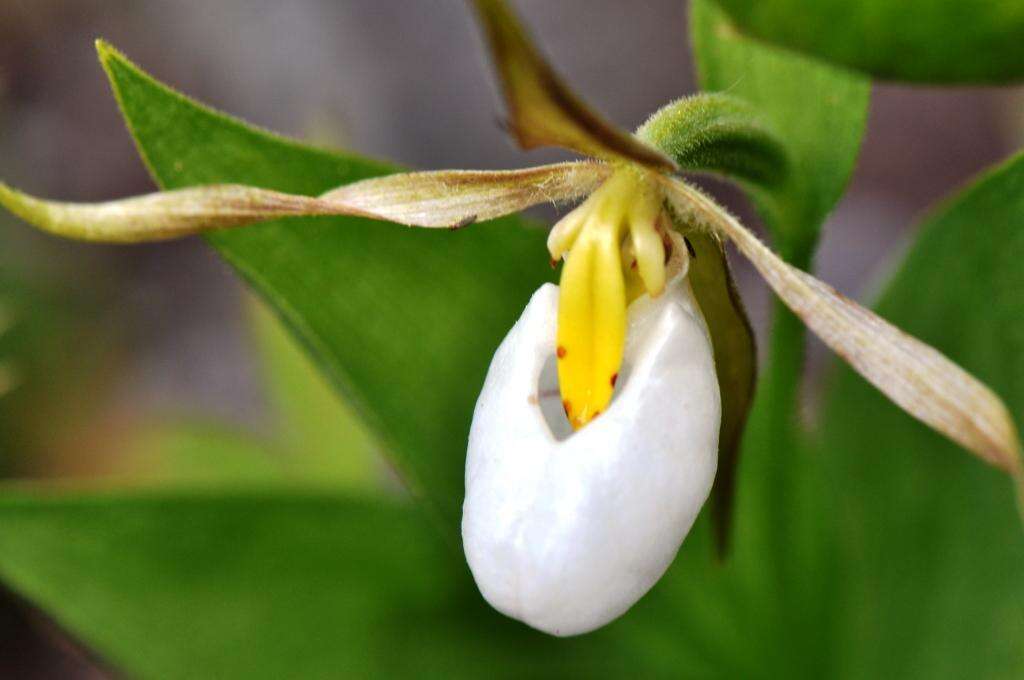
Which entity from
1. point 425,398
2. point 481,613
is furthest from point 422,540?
point 425,398

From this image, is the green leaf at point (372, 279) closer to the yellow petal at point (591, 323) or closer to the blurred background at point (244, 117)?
the yellow petal at point (591, 323)

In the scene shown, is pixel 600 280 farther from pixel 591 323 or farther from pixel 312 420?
pixel 312 420

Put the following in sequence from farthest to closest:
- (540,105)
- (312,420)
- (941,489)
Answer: (312,420) → (941,489) → (540,105)

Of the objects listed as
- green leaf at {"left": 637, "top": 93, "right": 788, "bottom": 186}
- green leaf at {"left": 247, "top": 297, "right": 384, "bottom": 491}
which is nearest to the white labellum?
green leaf at {"left": 637, "top": 93, "right": 788, "bottom": 186}

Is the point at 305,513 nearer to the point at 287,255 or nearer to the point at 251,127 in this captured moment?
the point at 287,255

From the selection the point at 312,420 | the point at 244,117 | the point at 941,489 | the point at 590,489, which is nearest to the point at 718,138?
the point at 590,489

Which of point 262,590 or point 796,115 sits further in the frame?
point 262,590
